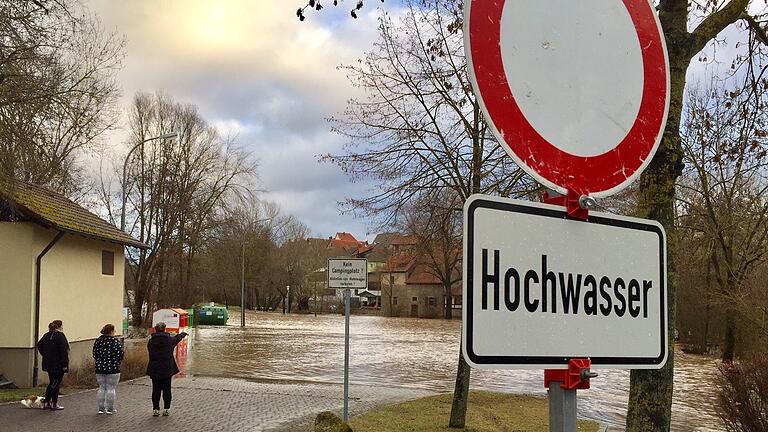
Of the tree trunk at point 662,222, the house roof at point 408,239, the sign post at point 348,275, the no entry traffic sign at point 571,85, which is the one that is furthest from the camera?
the house roof at point 408,239

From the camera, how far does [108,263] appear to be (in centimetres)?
2175

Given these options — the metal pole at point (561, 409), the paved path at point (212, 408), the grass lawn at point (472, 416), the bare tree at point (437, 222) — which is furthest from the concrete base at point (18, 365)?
the metal pole at point (561, 409)

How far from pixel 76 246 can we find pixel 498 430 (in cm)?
1322

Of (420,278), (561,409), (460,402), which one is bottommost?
(460,402)

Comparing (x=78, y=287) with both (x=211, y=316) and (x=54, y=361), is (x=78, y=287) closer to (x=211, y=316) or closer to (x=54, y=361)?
(x=54, y=361)

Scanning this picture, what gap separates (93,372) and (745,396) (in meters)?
15.8

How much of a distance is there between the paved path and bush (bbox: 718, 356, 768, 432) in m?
6.95

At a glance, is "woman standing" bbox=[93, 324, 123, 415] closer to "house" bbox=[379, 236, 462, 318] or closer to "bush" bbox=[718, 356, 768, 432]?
"bush" bbox=[718, 356, 768, 432]

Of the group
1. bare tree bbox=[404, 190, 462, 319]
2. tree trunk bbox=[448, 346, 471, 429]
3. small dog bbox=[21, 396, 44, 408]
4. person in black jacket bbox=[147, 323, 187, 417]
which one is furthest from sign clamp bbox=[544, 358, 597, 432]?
small dog bbox=[21, 396, 44, 408]

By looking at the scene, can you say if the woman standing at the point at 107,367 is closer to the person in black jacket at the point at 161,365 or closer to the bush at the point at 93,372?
the person in black jacket at the point at 161,365

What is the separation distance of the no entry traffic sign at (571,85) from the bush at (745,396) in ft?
29.0

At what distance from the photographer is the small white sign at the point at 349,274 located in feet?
42.4

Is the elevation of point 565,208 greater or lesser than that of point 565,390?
greater

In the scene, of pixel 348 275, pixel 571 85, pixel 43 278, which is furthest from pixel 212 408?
pixel 571 85
